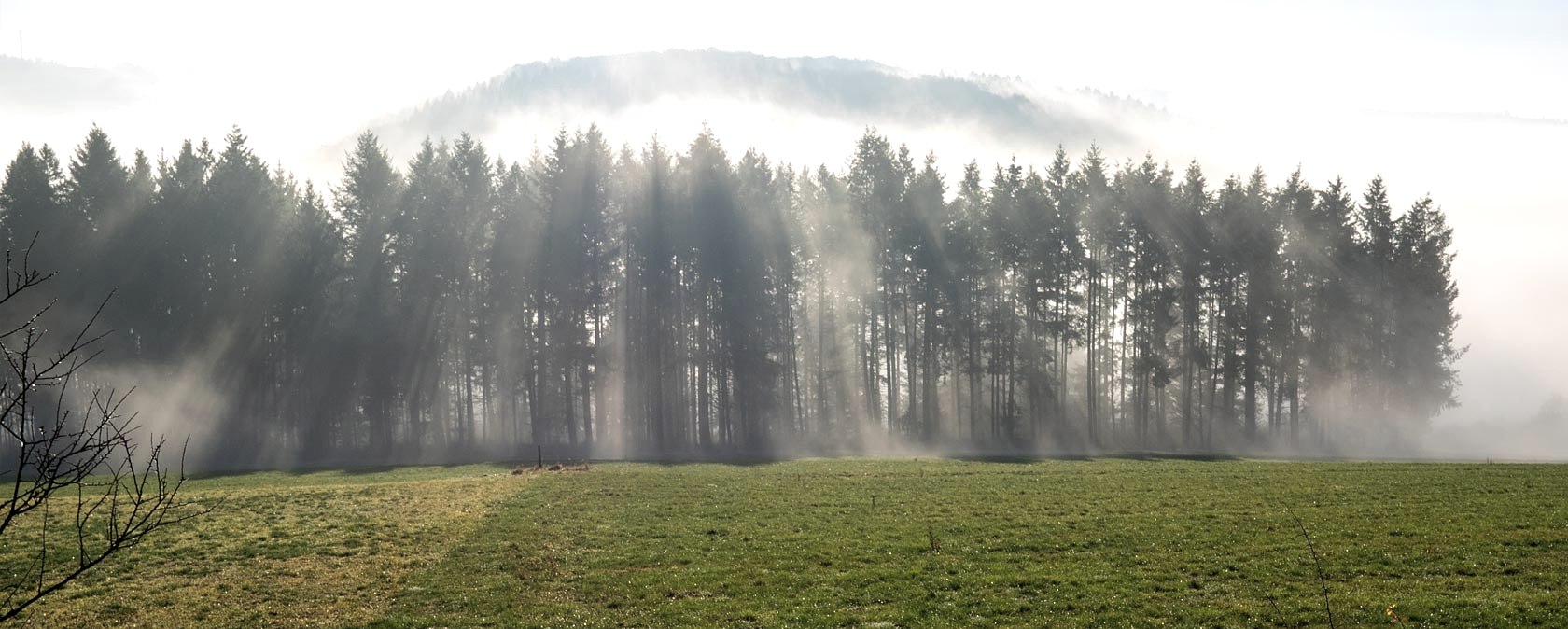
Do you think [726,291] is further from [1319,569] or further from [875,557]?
[1319,569]

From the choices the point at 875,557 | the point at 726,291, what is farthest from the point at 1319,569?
the point at 726,291

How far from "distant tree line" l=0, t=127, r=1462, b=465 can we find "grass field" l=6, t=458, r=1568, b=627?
32069 millimetres

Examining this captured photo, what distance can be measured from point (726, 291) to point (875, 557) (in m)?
45.2

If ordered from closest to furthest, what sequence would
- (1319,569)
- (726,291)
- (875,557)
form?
(1319,569), (875,557), (726,291)

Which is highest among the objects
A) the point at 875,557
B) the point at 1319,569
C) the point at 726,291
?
the point at 726,291

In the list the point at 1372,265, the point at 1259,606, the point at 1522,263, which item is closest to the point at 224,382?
the point at 1259,606

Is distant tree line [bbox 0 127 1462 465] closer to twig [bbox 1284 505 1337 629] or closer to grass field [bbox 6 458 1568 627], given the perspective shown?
grass field [bbox 6 458 1568 627]

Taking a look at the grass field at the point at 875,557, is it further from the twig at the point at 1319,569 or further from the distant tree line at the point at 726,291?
the distant tree line at the point at 726,291

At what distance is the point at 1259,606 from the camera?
17.5m

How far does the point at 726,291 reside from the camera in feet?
220

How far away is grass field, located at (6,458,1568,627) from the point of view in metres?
18.3

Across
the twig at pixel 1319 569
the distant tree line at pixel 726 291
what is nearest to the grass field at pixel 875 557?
the twig at pixel 1319 569

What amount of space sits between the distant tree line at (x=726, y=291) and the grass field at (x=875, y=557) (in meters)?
32.1

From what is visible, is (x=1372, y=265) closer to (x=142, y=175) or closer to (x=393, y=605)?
(x=393, y=605)
